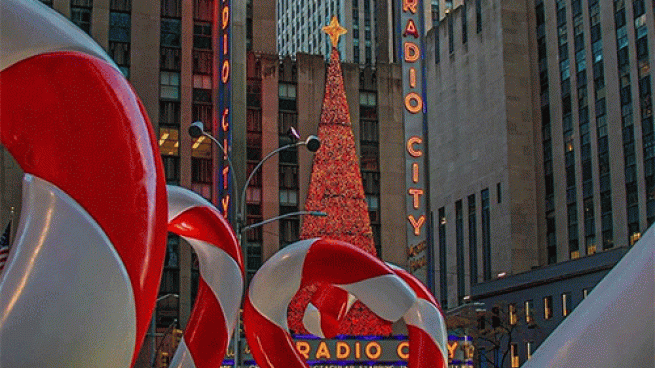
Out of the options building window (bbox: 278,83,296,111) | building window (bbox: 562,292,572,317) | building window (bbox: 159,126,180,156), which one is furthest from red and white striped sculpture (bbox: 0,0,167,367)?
building window (bbox: 562,292,572,317)

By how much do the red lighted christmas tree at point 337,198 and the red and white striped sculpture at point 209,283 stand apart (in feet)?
98.9

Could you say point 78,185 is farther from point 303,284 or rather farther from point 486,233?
point 486,233

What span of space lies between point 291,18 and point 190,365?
15514cm

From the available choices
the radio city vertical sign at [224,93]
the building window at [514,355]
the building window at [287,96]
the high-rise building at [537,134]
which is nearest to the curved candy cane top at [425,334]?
the radio city vertical sign at [224,93]

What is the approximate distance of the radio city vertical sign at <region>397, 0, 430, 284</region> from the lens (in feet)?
141

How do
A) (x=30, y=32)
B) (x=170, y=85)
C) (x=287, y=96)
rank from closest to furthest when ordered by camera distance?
(x=30, y=32), (x=170, y=85), (x=287, y=96)

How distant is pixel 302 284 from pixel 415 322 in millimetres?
1773

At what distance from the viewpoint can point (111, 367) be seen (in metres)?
2.71

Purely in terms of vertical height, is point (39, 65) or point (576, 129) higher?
point (576, 129)

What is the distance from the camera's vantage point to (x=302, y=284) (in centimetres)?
809

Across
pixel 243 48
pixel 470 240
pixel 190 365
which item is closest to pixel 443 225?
pixel 470 240

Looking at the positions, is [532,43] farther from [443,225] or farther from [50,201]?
[50,201]

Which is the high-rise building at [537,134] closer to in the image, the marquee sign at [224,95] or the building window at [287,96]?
the building window at [287,96]

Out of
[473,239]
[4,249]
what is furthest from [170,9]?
[4,249]
